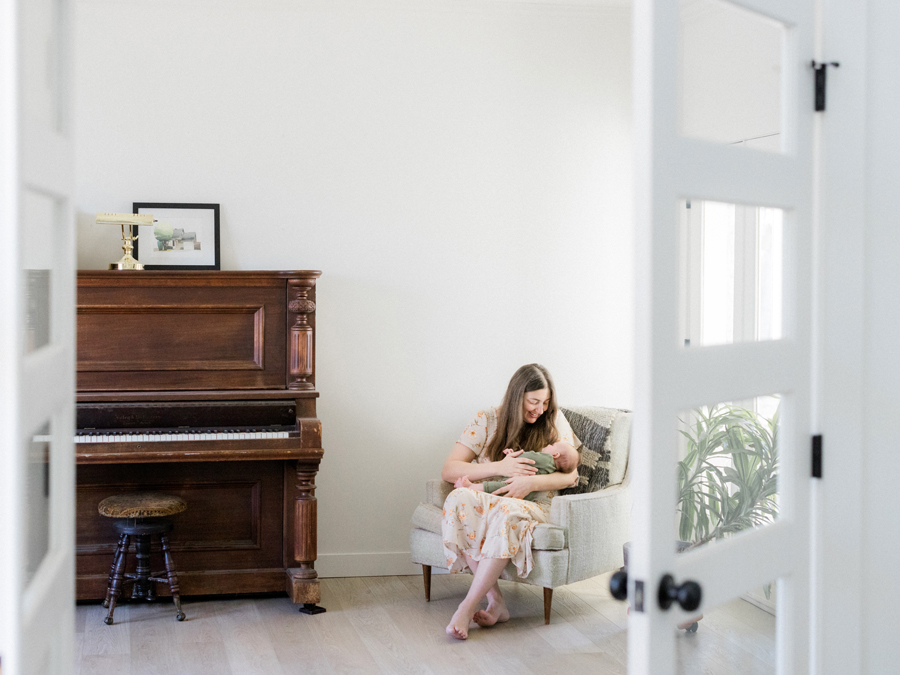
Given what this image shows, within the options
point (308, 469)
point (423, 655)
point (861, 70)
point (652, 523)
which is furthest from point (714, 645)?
point (308, 469)

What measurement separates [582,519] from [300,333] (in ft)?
5.28

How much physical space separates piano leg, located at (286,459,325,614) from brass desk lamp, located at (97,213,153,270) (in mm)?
1315

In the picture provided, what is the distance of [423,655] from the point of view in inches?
138

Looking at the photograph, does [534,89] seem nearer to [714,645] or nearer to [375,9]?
[375,9]

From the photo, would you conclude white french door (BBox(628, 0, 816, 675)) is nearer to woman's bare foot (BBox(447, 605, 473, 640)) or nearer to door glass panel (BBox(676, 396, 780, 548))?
door glass panel (BBox(676, 396, 780, 548))

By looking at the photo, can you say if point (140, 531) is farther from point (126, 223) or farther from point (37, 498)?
point (37, 498)

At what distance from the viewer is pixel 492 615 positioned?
3859 millimetres

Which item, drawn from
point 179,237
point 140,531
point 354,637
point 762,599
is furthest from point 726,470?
point 179,237

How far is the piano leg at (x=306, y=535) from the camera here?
400 cm

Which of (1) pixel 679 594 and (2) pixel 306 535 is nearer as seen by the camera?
(1) pixel 679 594

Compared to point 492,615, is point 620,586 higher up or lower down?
higher up

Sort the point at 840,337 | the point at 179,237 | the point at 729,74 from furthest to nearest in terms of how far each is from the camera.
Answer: the point at 179,237
the point at 840,337
the point at 729,74

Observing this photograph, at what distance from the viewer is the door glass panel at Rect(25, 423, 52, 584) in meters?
1.25

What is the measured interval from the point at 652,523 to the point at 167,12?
4.12m
